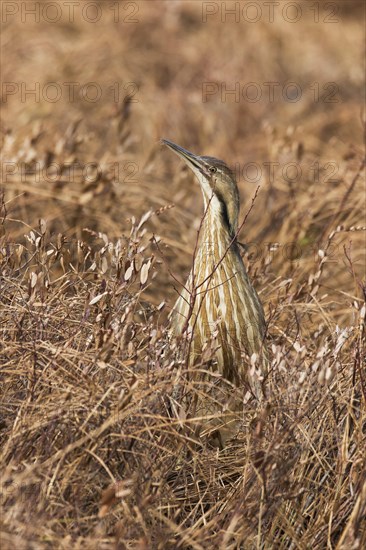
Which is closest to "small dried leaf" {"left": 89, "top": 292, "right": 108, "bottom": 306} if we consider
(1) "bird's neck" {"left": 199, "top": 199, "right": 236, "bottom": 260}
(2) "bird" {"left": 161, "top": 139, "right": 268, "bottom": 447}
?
(2) "bird" {"left": 161, "top": 139, "right": 268, "bottom": 447}

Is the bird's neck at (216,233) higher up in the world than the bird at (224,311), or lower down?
higher up

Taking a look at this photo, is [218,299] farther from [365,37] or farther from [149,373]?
[365,37]

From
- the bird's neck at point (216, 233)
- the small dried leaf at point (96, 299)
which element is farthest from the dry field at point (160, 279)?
the bird's neck at point (216, 233)

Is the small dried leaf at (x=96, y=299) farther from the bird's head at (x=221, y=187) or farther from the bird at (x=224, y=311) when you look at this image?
the bird's head at (x=221, y=187)

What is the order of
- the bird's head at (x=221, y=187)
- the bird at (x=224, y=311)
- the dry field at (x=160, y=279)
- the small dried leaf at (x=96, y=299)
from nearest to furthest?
the dry field at (x=160, y=279) < the small dried leaf at (x=96, y=299) < the bird at (x=224, y=311) < the bird's head at (x=221, y=187)

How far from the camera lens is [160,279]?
5.35m

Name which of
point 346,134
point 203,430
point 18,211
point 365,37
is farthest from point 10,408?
point 365,37

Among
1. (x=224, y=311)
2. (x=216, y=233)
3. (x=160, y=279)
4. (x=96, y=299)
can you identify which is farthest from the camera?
(x=160, y=279)

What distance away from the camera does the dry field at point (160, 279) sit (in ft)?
9.61

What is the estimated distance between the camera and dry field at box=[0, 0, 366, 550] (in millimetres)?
2930

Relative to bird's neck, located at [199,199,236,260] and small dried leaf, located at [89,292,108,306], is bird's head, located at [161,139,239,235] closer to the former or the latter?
bird's neck, located at [199,199,236,260]

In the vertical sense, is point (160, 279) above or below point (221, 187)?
below

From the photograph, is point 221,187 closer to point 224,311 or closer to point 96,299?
point 224,311

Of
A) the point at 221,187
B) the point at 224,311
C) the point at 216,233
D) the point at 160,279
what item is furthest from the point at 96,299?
the point at 160,279
